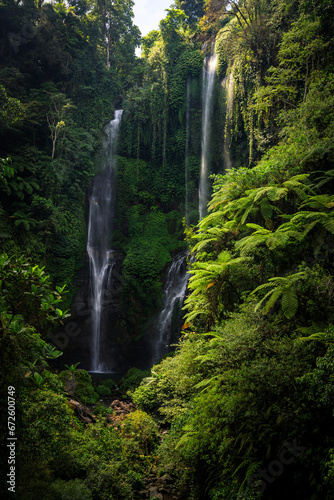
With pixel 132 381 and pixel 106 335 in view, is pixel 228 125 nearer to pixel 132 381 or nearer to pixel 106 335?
pixel 106 335

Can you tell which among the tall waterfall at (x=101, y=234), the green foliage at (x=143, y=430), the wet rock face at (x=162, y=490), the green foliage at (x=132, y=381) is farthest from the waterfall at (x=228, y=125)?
the wet rock face at (x=162, y=490)

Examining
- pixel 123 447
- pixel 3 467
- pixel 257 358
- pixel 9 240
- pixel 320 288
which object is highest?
pixel 9 240

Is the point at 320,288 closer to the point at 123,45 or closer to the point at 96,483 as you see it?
the point at 96,483

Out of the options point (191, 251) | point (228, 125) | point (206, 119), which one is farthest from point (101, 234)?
A: point (191, 251)

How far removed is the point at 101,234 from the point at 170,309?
6527 mm

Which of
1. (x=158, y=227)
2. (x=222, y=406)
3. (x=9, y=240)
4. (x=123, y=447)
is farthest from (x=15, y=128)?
(x=222, y=406)

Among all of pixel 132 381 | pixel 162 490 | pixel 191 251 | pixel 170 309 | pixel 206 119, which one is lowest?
pixel 162 490

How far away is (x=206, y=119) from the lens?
18375 mm

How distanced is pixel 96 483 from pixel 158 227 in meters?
15.3

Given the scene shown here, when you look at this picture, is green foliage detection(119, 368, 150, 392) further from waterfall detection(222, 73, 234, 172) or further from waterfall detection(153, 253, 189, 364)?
waterfall detection(222, 73, 234, 172)

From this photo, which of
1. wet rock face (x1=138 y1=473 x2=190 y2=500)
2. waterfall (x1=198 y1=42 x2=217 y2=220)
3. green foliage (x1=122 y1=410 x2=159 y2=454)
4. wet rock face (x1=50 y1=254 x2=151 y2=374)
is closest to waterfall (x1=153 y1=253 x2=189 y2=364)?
wet rock face (x1=50 y1=254 x2=151 y2=374)

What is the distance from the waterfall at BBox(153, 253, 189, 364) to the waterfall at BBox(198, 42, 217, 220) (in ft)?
13.4

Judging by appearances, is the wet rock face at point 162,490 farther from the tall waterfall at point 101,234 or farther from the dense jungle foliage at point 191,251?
the tall waterfall at point 101,234

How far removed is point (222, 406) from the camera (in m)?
4.29
